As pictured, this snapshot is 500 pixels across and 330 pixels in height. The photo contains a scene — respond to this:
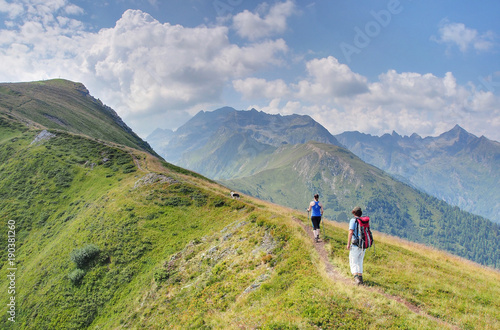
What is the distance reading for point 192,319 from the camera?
1623 cm

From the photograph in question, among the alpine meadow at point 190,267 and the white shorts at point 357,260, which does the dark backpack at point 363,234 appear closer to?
the white shorts at point 357,260

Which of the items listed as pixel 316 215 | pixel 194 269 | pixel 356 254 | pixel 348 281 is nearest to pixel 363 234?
pixel 356 254

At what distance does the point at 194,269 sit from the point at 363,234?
A: 16250 mm

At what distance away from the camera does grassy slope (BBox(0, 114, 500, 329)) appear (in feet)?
→ 40.2

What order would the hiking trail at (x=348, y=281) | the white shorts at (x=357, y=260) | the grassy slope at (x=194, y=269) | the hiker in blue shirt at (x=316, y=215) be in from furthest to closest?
1. the hiker in blue shirt at (x=316, y=215)
2. the white shorts at (x=357, y=260)
3. the grassy slope at (x=194, y=269)
4. the hiking trail at (x=348, y=281)

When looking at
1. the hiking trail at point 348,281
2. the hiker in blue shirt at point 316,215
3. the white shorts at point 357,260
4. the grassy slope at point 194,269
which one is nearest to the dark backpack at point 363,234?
the white shorts at point 357,260

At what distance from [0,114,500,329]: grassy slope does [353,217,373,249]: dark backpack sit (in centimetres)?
243

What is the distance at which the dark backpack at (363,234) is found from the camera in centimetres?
1395

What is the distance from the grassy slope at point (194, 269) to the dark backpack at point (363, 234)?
2.43 m

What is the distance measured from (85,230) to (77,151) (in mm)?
37111

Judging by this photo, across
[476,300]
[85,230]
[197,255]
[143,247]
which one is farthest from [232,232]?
[85,230]

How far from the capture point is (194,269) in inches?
912

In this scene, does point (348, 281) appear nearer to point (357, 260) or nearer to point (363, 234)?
point (357, 260)

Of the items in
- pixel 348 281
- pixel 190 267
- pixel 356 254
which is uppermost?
pixel 356 254
